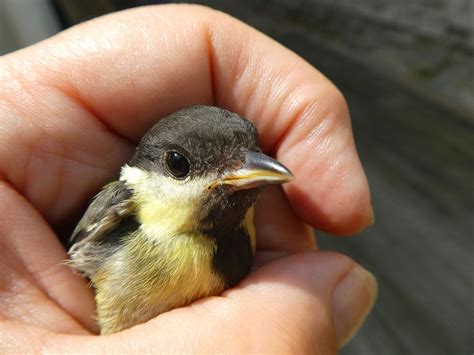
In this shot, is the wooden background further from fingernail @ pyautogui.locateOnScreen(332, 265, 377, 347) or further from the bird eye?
the bird eye

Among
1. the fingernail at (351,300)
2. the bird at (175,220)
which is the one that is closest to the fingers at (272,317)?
the fingernail at (351,300)

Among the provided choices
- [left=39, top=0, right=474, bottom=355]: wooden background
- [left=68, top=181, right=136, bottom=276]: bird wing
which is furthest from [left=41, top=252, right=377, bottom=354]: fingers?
[left=39, top=0, right=474, bottom=355]: wooden background

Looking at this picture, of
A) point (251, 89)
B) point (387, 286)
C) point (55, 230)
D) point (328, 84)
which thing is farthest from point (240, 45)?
point (387, 286)

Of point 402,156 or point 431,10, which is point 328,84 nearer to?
point 402,156

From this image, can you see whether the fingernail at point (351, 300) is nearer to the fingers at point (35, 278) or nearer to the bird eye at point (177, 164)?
the bird eye at point (177, 164)

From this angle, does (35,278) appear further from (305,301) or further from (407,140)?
(407,140)

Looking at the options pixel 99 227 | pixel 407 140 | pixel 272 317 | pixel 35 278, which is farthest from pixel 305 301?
pixel 407 140

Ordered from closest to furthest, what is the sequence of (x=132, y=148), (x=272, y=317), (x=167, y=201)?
(x=272, y=317) → (x=167, y=201) → (x=132, y=148)
